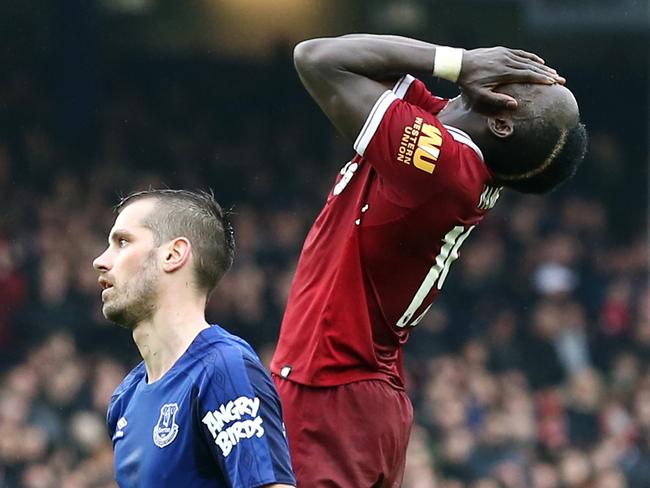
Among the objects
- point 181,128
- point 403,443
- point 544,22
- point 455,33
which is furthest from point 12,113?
point 403,443

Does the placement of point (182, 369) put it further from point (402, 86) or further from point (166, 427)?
point (402, 86)

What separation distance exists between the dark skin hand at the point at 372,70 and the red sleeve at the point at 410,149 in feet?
0.17

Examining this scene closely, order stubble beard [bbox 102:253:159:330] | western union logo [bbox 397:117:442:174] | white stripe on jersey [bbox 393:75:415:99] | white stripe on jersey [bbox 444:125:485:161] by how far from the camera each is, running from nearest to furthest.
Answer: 1. stubble beard [bbox 102:253:159:330]
2. western union logo [bbox 397:117:442:174]
3. white stripe on jersey [bbox 444:125:485:161]
4. white stripe on jersey [bbox 393:75:415:99]

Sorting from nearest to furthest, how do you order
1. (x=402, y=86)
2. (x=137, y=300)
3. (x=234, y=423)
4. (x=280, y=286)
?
(x=234, y=423) < (x=137, y=300) < (x=402, y=86) < (x=280, y=286)

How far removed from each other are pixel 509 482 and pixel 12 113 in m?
8.21

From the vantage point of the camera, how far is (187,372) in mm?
3561

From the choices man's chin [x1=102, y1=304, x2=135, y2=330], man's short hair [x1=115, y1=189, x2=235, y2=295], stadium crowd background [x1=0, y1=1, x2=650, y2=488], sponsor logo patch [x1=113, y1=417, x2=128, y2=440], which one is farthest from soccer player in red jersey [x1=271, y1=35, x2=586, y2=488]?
stadium crowd background [x1=0, y1=1, x2=650, y2=488]

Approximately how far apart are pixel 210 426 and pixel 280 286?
419 inches

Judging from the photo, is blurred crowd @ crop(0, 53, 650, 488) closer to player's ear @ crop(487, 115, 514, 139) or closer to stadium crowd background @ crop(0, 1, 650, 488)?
stadium crowd background @ crop(0, 1, 650, 488)

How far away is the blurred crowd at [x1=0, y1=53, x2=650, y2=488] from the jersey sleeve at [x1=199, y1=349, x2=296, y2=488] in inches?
295

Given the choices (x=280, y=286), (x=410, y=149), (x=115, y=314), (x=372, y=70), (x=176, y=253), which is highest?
(x=372, y=70)

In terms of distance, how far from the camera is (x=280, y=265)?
567 inches

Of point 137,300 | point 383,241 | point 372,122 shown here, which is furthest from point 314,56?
point 137,300

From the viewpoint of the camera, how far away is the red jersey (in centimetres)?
398
